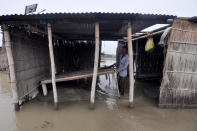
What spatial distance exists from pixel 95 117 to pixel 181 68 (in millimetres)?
3107

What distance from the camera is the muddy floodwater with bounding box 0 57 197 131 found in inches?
116

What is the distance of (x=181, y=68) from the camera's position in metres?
3.75

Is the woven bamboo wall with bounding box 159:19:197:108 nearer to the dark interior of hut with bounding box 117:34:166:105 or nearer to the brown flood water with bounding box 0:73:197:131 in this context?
the brown flood water with bounding box 0:73:197:131

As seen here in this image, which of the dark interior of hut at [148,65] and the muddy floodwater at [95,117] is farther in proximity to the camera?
the dark interior of hut at [148,65]

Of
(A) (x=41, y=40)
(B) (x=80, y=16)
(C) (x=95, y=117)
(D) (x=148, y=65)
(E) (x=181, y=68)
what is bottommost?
(C) (x=95, y=117)

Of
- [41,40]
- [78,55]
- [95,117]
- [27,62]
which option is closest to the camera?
[95,117]

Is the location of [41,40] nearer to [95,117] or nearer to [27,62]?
[27,62]

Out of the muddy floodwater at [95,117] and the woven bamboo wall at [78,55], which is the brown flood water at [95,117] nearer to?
the muddy floodwater at [95,117]

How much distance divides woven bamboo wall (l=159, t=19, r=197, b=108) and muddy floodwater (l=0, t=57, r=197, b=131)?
35 centimetres

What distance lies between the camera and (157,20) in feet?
11.1

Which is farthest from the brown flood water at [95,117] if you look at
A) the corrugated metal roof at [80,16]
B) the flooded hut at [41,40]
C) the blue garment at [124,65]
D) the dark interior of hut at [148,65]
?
the corrugated metal roof at [80,16]

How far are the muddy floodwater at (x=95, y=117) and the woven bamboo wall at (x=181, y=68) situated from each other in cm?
35

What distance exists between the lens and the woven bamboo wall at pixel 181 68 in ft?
11.8

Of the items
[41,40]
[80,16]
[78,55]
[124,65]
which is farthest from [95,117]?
[78,55]
